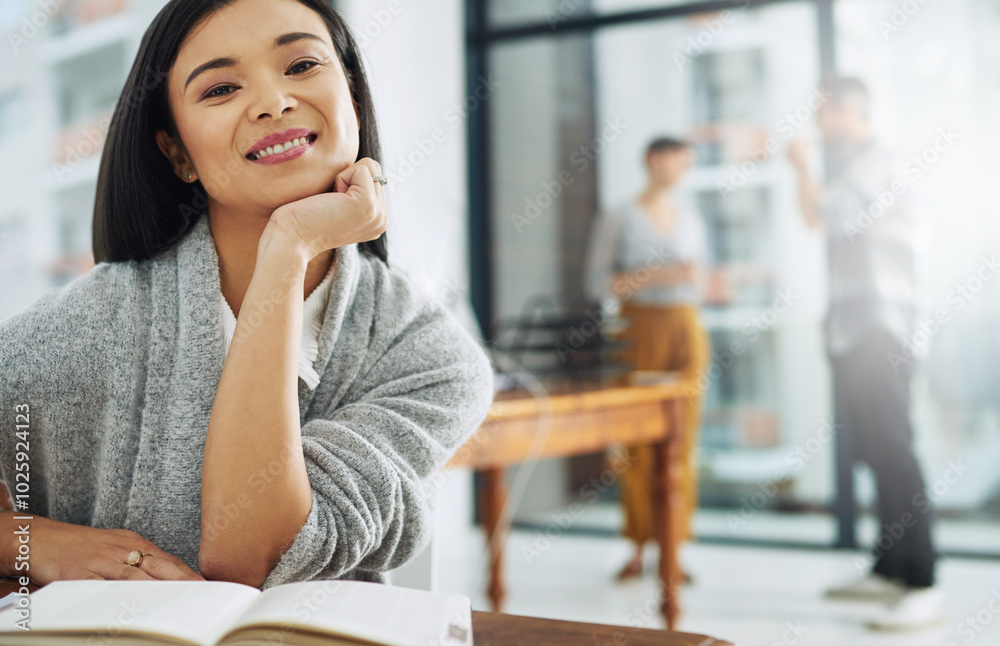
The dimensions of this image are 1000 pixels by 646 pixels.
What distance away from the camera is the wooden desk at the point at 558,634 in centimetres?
51

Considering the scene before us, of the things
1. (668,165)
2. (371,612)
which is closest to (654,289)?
(668,165)

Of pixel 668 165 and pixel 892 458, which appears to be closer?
pixel 892 458

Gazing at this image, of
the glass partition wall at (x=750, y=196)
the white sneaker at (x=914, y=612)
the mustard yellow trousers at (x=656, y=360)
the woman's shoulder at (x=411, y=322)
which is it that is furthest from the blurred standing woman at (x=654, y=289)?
the woman's shoulder at (x=411, y=322)

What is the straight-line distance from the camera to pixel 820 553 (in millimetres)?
3197

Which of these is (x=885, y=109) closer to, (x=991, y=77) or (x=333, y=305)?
(x=991, y=77)

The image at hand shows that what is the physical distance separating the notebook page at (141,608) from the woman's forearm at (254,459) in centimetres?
11

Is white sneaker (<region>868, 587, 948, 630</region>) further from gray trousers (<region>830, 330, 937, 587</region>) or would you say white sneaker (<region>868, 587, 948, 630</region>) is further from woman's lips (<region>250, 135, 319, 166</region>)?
woman's lips (<region>250, 135, 319, 166</region>)

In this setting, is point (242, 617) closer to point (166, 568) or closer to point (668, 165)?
point (166, 568)

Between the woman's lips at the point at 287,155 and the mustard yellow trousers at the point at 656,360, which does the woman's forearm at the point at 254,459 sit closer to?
the woman's lips at the point at 287,155

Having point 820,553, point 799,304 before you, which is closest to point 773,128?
point 799,304

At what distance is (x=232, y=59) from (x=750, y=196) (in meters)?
2.91

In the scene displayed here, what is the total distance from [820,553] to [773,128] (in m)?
1.63

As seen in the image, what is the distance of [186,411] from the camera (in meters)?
0.73

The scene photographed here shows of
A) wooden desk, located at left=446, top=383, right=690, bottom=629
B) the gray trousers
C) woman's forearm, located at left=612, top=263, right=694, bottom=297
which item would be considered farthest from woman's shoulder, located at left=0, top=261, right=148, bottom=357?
woman's forearm, located at left=612, top=263, right=694, bottom=297
